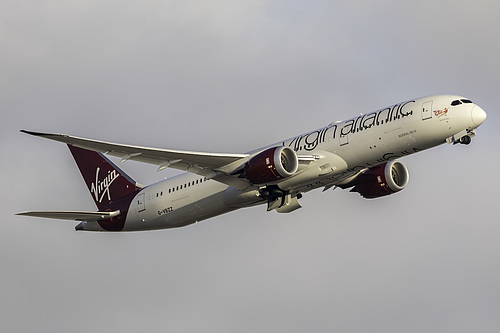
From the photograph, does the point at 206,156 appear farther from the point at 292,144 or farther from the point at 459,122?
the point at 459,122

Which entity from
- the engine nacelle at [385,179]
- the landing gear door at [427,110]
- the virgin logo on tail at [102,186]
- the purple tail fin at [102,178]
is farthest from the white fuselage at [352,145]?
the virgin logo on tail at [102,186]

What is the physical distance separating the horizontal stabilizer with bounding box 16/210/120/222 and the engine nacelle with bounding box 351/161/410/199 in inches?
615

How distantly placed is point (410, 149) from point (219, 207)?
460 inches

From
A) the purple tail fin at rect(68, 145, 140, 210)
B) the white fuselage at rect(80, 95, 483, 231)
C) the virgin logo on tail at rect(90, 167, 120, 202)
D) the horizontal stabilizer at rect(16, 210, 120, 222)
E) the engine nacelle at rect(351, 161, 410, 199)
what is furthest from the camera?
the virgin logo on tail at rect(90, 167, 120, 202)

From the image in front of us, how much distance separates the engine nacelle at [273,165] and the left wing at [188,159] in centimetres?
209

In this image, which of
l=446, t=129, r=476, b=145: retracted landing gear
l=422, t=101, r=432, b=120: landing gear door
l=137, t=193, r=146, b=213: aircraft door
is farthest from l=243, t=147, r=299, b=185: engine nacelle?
l=137, t=193, r=146, b=213: aircraft door

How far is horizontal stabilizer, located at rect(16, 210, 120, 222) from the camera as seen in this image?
51656 mm

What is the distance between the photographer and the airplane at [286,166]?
46.4 meters

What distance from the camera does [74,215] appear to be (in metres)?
54.4

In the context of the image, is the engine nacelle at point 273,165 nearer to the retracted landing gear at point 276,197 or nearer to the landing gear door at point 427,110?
the retracted landing gear at point 276,197

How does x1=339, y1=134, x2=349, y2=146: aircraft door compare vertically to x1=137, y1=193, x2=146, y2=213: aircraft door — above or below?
above

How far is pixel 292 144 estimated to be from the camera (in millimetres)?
50312

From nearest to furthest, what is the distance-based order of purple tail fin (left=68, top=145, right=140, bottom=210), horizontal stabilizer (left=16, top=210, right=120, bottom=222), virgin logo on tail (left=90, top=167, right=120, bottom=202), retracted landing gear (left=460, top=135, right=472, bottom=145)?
retracted landing gear (left=460, top=135, right=472, bottom=145) → horizontal stabilizer (left=16, top=210, right=120, bottom=222) → purple tail fin (left=68, top=145, right=140, bottom=210) → virgin logo on tail (left=90, top=167, right=120, bottom=202)

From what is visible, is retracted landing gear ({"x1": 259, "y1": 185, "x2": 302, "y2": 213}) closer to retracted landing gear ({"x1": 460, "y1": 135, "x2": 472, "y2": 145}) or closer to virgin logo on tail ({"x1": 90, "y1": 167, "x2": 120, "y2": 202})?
retracted landing gear ({"x1": 460, "y1": 135, "x2": 472, "y2": 145})
